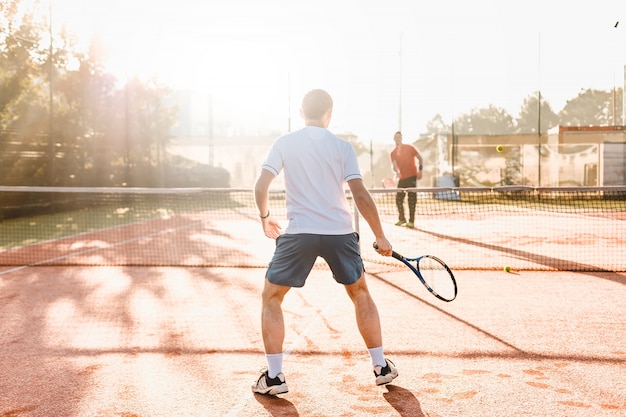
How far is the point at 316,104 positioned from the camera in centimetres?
415

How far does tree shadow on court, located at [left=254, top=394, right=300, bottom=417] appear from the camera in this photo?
3826 mm

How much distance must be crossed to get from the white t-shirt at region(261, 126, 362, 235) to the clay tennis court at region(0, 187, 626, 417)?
1005 mm

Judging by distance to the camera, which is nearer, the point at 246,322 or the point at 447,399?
the point at 447,399

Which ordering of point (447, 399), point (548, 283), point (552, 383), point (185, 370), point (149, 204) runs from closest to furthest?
point (447, 399) < point (552, 383) < point (185, 370) < point (548, 283) < point (149, 204)

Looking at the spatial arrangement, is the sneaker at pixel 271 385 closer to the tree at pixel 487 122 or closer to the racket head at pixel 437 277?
the racket head at pixel 437 277

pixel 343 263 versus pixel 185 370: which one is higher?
pixel 343 263

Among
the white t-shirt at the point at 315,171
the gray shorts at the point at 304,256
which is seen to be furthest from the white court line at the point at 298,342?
the white t-shirt at the point at 315,171

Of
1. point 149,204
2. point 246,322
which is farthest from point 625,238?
point 149,204

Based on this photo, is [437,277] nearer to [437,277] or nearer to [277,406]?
[437,277]

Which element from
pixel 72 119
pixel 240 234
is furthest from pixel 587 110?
pixel 240 234

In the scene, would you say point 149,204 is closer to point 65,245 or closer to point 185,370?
point 65,245

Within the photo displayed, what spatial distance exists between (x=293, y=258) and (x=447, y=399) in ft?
3.87

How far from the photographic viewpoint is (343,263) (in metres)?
4.07

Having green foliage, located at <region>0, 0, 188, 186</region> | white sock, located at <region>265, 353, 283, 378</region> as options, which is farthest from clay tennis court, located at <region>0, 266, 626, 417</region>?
green foliage, located at <region>0, 0, 188, 186</region>
